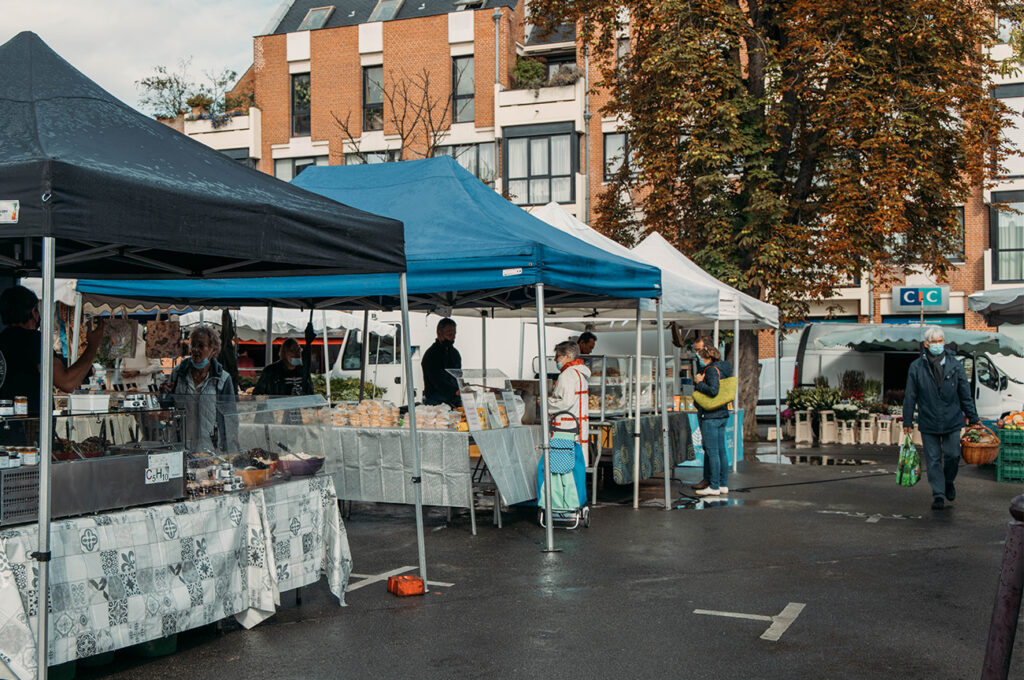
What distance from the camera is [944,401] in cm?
1114

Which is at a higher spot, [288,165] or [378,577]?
[288,165]

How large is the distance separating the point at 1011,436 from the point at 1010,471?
0.51 metres

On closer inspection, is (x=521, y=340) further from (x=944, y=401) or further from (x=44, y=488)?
(x=44, y=488)

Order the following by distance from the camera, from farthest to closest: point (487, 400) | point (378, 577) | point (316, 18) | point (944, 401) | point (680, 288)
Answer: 1. point (316, 18)
2. point (680, 288)
3. point (944, 401)
4. point (487, 400)
5. point (378, 577)

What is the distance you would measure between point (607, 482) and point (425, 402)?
3.72 metres

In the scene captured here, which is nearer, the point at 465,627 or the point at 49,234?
the point at 49,234

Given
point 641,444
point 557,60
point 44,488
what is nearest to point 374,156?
point 557,60

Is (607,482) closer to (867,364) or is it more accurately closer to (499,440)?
(499,440)

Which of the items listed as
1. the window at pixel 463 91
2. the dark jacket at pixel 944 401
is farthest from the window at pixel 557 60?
the dark jacket at pixel 944 401

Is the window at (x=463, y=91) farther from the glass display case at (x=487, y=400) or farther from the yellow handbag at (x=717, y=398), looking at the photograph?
the glass display case at (x=487, y=400)

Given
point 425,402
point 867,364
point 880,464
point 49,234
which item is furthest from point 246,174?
point 867,364

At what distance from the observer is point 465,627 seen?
6367 mm

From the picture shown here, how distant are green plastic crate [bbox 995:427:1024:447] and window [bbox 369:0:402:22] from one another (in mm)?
31043

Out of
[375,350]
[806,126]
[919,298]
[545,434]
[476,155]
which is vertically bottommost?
[545,434]
